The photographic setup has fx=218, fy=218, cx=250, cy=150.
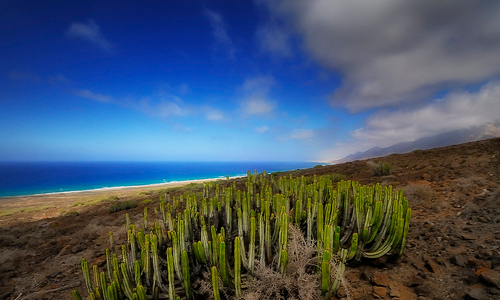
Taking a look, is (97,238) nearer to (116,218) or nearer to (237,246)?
(116,218)

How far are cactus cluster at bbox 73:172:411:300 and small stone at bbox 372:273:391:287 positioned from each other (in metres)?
0.38

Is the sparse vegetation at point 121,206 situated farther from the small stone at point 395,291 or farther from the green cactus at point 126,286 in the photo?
the small stone at point 395,291

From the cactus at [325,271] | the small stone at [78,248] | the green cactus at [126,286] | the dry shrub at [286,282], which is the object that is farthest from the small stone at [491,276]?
the small stone at [78,248]

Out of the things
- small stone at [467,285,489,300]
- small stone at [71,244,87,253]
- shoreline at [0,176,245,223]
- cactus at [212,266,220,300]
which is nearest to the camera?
small stone at [467,285,489,300]

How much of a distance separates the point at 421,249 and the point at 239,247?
3.68m

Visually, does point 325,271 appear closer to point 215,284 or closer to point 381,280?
point 381,280

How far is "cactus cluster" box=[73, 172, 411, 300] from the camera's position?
10.4 feet

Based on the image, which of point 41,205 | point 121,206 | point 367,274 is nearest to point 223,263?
point 367,274

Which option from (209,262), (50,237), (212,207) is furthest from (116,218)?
(209,262)

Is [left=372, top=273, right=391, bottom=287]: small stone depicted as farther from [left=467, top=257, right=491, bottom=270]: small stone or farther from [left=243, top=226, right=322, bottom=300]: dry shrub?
[left=467, top=257, right=491, bottom=270]: small stone

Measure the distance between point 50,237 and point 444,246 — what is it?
13.0 meters

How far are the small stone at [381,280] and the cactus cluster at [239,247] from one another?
38cm

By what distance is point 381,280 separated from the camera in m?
3.46

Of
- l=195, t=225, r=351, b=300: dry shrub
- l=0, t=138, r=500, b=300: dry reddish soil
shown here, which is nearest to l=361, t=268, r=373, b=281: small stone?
l=0, t=138, r=500, b=300: dry reddish soil
